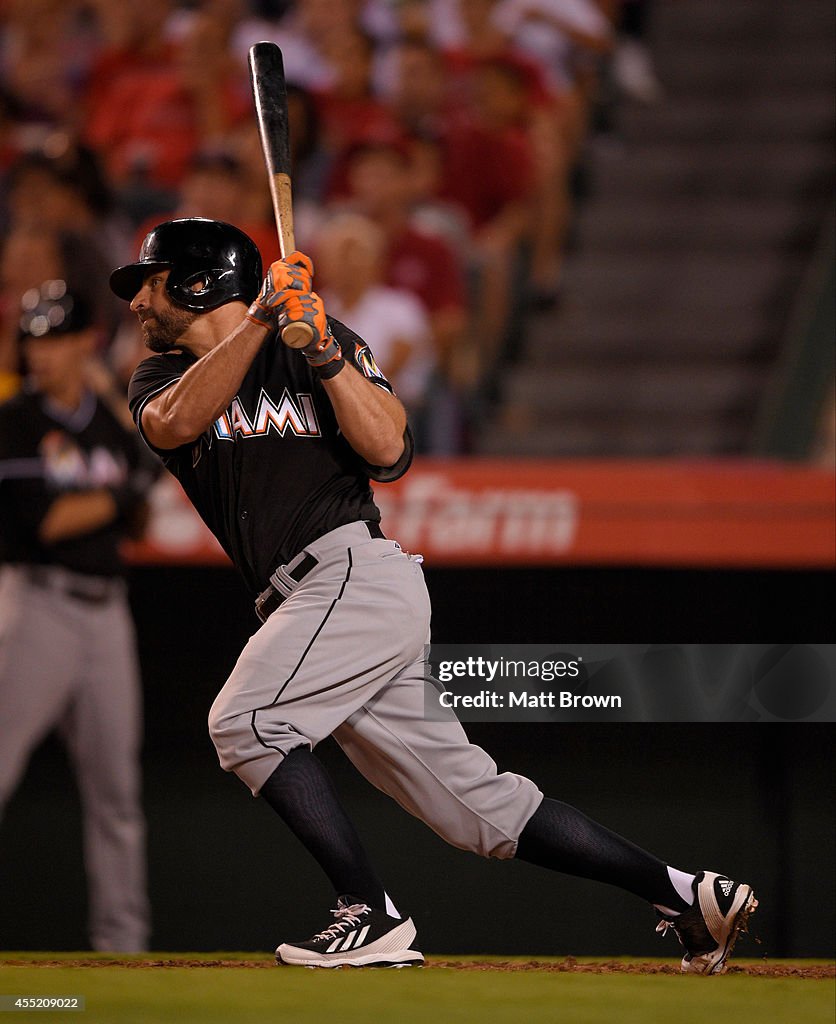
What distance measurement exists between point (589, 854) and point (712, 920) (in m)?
0.27

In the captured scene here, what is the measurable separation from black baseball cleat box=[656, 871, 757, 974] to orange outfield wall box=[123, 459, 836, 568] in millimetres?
1553

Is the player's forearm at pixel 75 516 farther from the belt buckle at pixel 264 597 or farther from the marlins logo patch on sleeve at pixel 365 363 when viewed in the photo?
the marlins logo patch on sleeve at pixel 365 363

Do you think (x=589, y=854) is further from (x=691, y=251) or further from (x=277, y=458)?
(x=691, y=251)

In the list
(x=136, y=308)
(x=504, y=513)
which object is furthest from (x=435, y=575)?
(x=136, y=308)

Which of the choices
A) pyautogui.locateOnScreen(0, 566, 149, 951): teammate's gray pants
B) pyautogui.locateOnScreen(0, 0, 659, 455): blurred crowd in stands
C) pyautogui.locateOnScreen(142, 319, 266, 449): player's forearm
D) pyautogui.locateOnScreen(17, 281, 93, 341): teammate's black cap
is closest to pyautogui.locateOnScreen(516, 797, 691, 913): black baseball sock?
pyautogui.locateOnScreen(142, 319, 266, 449): player's forearm

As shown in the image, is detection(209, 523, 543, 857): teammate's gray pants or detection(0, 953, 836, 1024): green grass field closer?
detection(0, 953, 836, 1024): green grass field

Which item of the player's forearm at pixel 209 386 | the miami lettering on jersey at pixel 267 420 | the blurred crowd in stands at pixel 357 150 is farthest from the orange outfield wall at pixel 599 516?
Result: the player's forearm at pixel 209 386

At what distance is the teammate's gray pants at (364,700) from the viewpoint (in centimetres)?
283

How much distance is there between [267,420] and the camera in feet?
9.65

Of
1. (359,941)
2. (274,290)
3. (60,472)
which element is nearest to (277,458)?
(274,290)

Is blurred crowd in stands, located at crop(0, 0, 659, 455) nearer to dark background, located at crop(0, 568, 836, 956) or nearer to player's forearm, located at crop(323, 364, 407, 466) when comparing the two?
dark background, located at crop(0, 568, 836, 956)

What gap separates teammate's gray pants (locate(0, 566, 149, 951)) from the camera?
14.4 ft

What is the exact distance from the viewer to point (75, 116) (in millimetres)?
7391

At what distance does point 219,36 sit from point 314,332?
4.83 m
